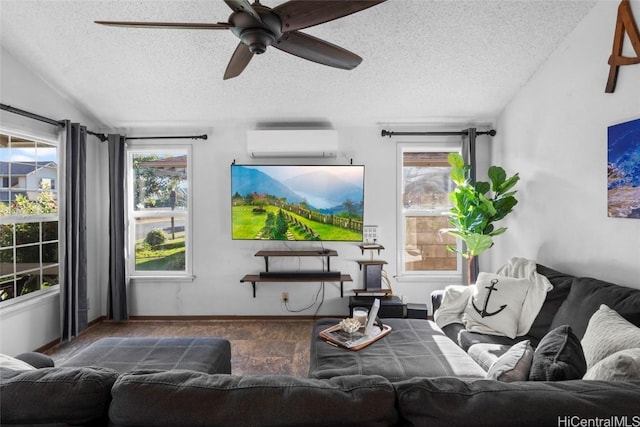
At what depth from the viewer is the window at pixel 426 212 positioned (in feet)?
12.8

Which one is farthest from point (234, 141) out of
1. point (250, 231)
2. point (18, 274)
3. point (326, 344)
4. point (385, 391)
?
point (385, 391)

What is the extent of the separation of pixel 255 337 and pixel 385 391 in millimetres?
2757

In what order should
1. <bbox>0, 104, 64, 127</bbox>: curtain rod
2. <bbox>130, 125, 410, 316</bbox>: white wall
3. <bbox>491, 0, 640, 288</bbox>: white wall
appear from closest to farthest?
<bbox>491, 0, 640, 288</bbox>: white wall → <bbox>0, 104, 64, 127</bbox>: curtain rod → <bbox>130, 125, 410, 316</bbox>: white wall

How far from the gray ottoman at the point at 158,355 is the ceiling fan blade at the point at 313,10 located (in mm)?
1867

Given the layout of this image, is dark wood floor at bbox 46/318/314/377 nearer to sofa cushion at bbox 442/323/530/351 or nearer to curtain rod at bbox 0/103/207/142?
sofa cushion at bbox 442/323/530/351

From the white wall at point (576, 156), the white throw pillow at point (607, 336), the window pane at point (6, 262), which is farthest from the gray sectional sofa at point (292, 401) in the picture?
the window pane at point (6, 262)

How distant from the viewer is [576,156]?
246 cm

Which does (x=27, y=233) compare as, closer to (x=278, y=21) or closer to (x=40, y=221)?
(x=40, y=221)

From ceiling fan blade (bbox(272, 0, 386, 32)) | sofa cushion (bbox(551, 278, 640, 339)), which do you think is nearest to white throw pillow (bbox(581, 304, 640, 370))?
sofa cushion (bbox(551, 278, 640, 339))

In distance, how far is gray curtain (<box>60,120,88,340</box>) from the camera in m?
3.18

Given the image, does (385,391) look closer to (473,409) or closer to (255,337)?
(473,409)

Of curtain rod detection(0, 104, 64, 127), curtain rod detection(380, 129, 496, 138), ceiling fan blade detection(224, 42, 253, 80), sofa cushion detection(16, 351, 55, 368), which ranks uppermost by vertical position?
ceiling fan blade detection(224, 42, 253, 80)

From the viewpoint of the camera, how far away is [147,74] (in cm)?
294

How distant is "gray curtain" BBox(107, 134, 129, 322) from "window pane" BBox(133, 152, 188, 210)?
24 cm
